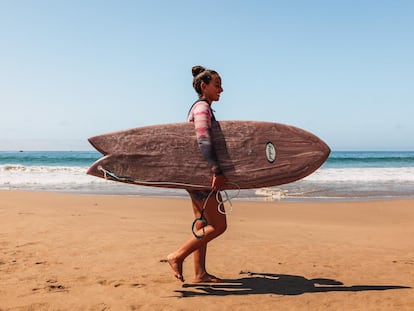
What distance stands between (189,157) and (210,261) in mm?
1556

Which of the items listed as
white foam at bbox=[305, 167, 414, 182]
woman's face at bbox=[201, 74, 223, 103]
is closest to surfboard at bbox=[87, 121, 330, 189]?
woman's face at bbox=[201, 74, 223, 103]

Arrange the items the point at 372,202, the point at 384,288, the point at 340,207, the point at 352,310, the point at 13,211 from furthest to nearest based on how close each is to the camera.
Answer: the point at 372,202 < the point at 340,207 < the point at 13,211 < the point at 384,288 < the point at 352,310

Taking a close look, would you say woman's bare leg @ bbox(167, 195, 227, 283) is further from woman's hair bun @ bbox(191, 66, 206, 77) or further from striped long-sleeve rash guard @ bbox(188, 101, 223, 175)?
woman's hair bun @ bbox(191, 66, 206, 77)

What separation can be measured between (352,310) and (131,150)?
226 cm

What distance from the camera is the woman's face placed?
3.87 metres

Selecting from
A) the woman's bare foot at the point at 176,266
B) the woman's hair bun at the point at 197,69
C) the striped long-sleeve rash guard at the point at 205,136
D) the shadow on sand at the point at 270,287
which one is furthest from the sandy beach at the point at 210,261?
the woman's hair bun at the point at 197,69

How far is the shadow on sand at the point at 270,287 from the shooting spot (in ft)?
12.3

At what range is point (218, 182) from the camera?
367 cm

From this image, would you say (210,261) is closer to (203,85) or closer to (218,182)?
(218,182)

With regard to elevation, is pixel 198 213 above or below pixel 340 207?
above

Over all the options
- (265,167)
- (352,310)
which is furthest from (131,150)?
(352,310)

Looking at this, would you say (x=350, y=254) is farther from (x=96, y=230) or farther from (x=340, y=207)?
(x=340, y=207)

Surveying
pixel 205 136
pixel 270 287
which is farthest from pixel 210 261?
pixel 205 136

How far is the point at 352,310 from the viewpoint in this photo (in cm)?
329
